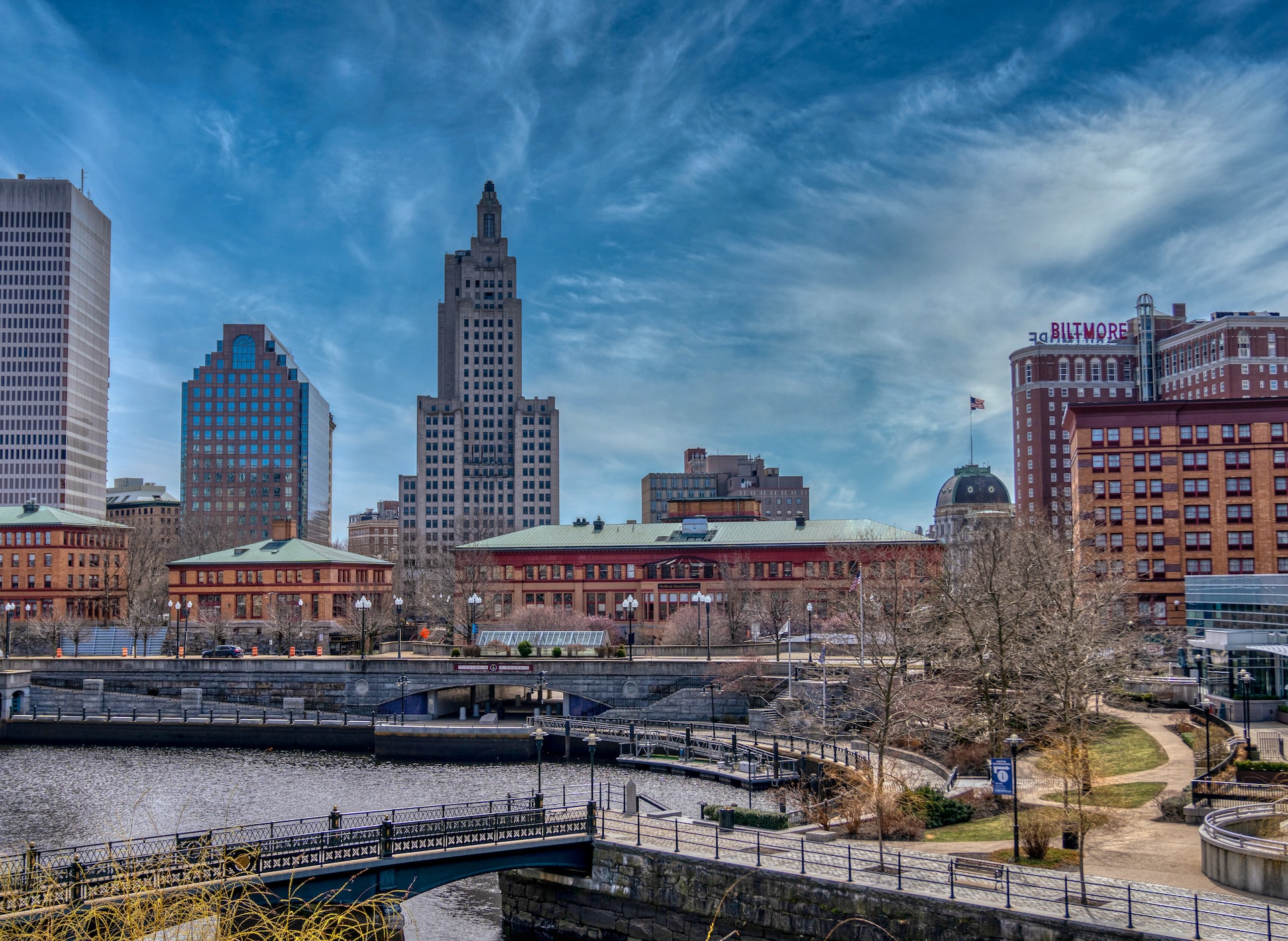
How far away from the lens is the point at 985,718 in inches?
2078

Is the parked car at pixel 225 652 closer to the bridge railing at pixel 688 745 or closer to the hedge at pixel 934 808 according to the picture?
the bridge railing at pixel 688 745

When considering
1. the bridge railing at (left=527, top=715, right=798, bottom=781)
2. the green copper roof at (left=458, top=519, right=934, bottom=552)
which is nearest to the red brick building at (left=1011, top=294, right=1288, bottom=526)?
the green copper roof at (left=458, top=519, right=934, bottom=552)

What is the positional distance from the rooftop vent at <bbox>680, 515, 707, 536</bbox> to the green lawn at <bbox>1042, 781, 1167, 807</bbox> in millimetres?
75366

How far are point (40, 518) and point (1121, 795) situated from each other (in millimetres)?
116898

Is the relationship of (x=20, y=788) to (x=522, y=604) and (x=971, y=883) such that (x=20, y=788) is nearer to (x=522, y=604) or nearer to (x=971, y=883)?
(x=971, y=883)

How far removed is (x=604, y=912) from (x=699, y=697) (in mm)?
40426

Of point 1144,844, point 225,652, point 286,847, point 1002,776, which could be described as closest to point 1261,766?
point 1144,844

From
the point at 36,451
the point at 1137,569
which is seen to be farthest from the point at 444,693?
the point at 36,451

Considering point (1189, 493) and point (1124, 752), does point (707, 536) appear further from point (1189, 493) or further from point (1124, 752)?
point (1124, 752)

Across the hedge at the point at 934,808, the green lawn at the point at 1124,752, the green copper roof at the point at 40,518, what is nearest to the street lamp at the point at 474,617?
the green copper roof at the point at 40,518

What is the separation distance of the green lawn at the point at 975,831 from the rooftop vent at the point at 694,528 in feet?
251

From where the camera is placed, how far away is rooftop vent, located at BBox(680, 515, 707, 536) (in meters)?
117

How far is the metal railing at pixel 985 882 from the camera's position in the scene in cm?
2575

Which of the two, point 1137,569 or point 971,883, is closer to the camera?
point 971,883
